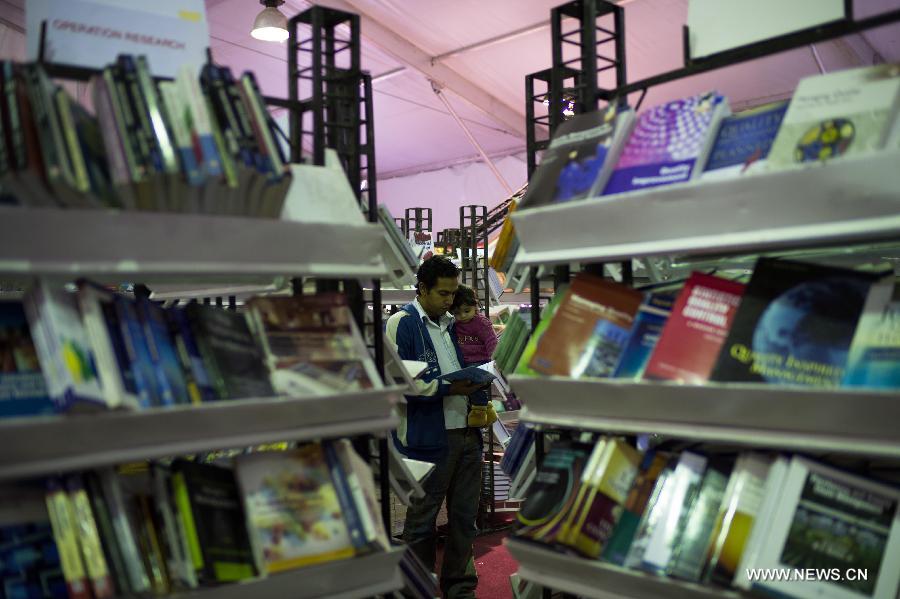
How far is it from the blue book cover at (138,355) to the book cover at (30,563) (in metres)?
0.41

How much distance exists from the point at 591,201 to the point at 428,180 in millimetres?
13312

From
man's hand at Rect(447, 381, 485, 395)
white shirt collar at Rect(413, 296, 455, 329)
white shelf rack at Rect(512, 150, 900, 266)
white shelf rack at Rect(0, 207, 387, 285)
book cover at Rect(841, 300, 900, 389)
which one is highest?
white shelf rack at Rect(512, 150, 900, 266)

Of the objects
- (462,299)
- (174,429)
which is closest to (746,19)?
(174,429)

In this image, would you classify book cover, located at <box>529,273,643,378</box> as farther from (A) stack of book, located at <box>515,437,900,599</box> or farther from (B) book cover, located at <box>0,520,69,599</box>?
(B) book cover, located at <box>0,520,69,599</box>

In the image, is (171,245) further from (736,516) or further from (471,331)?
(471,331)

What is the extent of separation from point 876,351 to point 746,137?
0.59m

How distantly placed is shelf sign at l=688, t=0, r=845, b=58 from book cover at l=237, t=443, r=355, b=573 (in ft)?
5.09

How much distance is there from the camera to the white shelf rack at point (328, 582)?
1.69 metres

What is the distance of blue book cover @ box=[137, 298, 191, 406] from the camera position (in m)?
1.65

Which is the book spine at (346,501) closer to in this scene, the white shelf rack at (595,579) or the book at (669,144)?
the white shelf rack at (595,579)

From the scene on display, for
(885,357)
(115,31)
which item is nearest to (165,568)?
(115,31)

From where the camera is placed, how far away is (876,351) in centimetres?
158

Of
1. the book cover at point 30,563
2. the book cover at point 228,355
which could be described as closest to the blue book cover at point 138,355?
the book cover at point 228,355

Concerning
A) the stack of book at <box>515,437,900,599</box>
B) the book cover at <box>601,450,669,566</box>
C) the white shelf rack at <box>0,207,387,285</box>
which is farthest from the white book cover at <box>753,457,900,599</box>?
the white shelf rack at <box>0,207,387,285</box>
